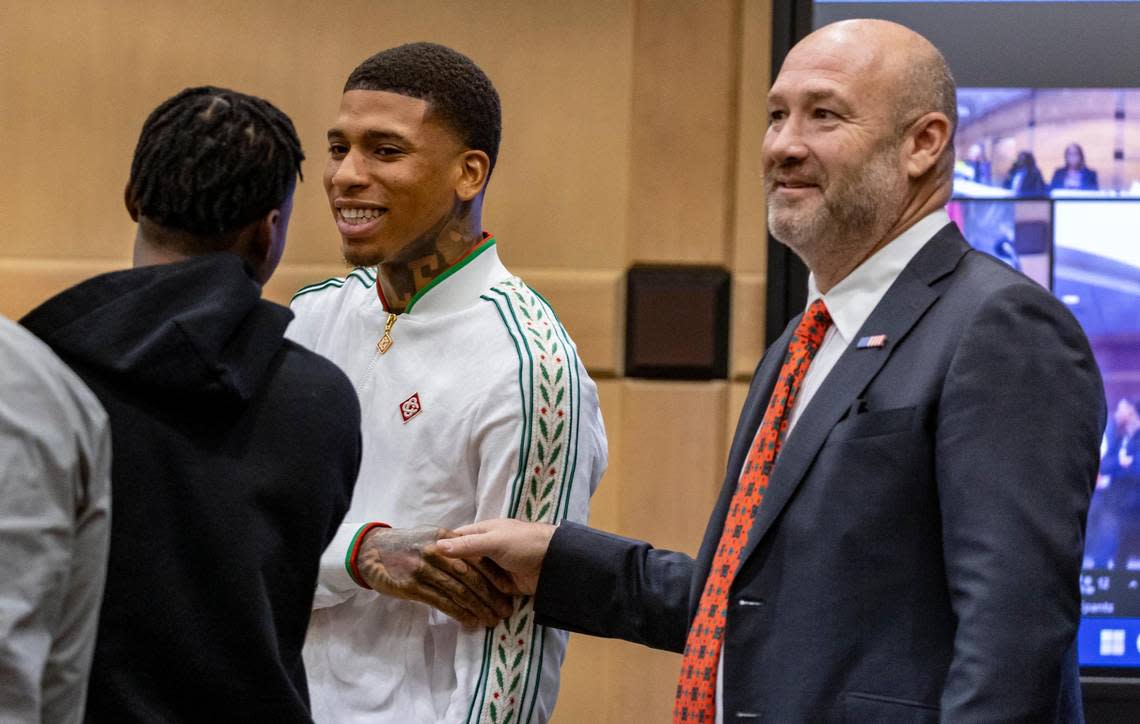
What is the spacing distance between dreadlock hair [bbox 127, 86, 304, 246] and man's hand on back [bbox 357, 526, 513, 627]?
28.9 inches

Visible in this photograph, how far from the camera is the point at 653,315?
3.92 m

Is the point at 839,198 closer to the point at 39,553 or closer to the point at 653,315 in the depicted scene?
the point at 39,553

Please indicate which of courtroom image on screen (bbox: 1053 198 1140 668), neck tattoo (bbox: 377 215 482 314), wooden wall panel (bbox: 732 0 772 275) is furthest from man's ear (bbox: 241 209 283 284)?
courtroom image on screen (bbox: 1053 198 1140 668)

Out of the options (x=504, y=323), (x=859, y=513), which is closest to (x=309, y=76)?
(x=504, y=323)

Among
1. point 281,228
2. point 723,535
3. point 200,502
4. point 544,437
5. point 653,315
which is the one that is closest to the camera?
point 200,502

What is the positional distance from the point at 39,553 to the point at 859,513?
1019 mm

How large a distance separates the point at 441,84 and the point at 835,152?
69cm

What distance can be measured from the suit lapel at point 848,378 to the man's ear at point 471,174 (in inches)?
30.6

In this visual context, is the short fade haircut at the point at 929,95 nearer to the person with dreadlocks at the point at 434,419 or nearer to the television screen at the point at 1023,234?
the person with dreadlocks at the point at 434,419

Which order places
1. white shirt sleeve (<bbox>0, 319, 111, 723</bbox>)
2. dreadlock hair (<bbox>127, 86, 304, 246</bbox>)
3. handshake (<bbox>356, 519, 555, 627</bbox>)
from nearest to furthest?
1. white shirt sleeve (<bbox>0, 319, 111, 723</bbox>)
2. dreadlock hair (<bbox>127, 86, 304, 246</bbox>)
3. handshake (<bbox>356, 519, 555, 627</bbox>)

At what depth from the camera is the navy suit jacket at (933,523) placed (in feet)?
6.04

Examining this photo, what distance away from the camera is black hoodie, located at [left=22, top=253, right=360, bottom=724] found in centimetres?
157

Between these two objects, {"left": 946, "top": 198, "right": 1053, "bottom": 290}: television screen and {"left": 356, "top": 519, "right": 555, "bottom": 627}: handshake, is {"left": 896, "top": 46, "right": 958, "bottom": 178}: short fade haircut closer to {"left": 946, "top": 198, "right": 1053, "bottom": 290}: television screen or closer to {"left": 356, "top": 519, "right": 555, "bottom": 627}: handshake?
{"left": 356, "top": 519, "right": 555, "bottom": 627}: handshake

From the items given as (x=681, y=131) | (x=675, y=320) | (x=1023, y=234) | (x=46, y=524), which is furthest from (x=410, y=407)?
(x=1023, y=234)
